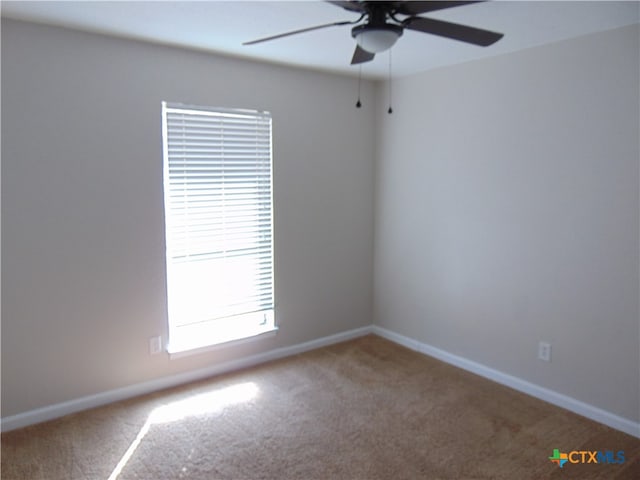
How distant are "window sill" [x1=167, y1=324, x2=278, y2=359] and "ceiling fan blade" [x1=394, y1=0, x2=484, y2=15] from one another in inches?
103

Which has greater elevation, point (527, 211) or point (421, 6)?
point (421, 6)

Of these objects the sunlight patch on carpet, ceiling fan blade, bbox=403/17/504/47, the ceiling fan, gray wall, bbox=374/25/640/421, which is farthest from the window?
ceiling fan blade, bbox=403/17/504/47

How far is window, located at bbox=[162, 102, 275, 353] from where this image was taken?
10.9ft

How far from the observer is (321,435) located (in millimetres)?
2787

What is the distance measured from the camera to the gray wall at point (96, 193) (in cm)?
275

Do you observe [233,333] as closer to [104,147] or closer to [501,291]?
[104,147]

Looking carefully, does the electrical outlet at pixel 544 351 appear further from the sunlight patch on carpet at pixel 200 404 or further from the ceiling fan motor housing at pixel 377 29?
the ceiling fan motor housing at pixel 377 29

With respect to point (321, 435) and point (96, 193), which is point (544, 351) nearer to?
point (321, 435)

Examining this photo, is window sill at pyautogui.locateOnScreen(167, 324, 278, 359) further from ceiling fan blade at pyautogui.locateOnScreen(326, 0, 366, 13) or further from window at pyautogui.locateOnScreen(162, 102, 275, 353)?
ceiling fan blade at pyautogui.locateOnScreen(326, 0, 366, 13)

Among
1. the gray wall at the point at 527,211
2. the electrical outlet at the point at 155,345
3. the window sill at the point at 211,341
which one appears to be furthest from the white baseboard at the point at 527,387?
the electrical outlet at the point at 155,345

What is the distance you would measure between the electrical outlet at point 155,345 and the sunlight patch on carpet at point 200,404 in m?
0.39

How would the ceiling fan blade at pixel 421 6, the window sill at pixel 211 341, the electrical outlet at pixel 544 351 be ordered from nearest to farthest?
the ceiling fan blade at pixel 421 6, the electrical outlet at pixel 544 351, the window sill at pixel 211 341

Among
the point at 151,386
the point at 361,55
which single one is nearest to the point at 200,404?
the point at 151,386

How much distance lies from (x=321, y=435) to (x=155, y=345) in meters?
1.35
